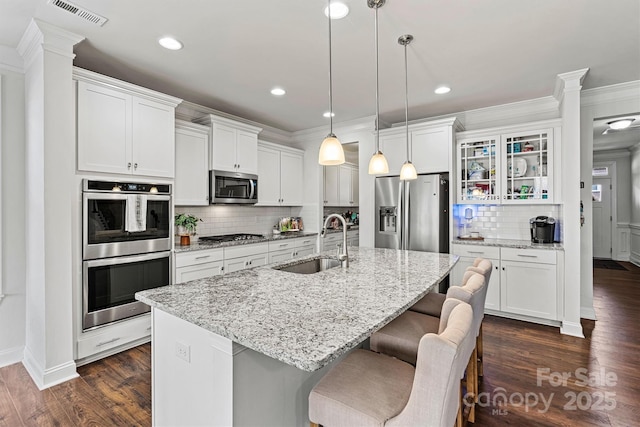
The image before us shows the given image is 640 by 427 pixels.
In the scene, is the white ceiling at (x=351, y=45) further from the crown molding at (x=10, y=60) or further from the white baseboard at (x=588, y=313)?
the white baseboard at (x=588, y=313)

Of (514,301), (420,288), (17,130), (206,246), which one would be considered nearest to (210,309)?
(420,288)

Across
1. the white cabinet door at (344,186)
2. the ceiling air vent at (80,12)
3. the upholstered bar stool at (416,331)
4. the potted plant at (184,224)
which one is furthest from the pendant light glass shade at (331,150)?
the white cabinet door at (344,186)

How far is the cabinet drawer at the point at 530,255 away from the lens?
3381 mm

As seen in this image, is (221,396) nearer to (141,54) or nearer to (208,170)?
(141,54)

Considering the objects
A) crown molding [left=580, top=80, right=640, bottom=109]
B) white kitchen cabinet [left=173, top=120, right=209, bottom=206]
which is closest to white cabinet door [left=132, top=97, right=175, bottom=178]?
white kitchen cabinet [left=173, top=120, right=209, bottom=206]

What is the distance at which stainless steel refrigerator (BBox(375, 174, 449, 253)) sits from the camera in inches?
156

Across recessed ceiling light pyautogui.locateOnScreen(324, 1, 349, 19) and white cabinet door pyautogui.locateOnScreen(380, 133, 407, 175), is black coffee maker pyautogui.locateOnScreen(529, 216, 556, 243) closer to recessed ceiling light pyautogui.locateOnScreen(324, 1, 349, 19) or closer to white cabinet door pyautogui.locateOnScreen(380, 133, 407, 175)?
white cabinet door pyautogui.locateOnScreen(380, 133, 407, 175)

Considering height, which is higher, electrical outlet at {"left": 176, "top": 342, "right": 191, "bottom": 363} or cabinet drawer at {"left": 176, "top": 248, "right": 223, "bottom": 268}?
cabinet drawer at {"left": 176, "top": 248, "right": 223, "bottom": 268}

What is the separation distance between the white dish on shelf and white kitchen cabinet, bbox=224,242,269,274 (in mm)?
3179

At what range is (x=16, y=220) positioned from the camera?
2689 mm

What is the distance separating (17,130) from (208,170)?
1673 millimetres

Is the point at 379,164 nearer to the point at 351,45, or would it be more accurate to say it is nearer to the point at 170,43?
the point at 351,45

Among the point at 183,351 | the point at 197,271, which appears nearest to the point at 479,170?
the point at 197,271

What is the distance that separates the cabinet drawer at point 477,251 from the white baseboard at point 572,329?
35.0 inches
